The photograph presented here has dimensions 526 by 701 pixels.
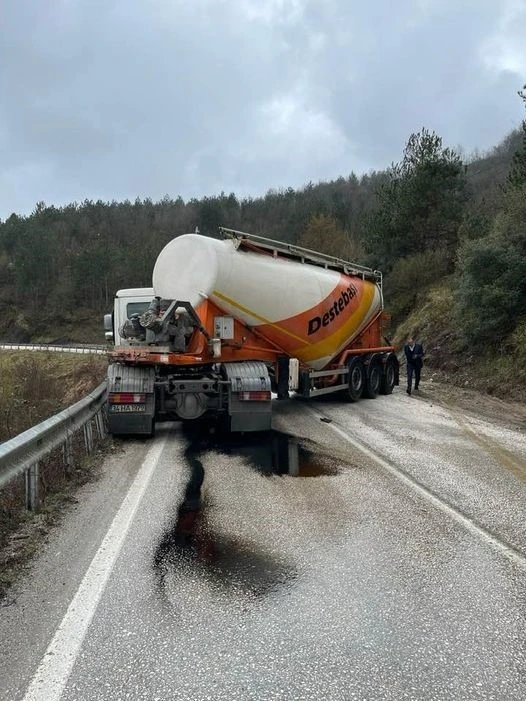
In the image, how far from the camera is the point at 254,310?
10.5 meters

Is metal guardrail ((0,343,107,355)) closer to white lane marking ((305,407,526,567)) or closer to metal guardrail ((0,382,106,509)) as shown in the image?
metal guardrail ((0,382,106,509))

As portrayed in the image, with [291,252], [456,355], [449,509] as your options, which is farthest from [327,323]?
[456,355]

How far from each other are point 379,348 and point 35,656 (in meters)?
13.7

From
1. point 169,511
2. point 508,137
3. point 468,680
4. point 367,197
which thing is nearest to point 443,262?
point 169,511

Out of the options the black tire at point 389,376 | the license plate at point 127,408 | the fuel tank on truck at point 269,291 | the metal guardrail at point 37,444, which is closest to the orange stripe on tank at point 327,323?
the fuel tank on truck at point 269,291

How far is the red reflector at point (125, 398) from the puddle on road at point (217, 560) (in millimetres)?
3909

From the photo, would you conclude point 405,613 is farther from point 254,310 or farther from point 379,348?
point 379,348

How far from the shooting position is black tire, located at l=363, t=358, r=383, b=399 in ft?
48.8

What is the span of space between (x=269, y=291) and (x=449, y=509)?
618 centimetres

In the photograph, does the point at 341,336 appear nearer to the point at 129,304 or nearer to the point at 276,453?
the point at 129,304

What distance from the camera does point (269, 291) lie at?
10766mm

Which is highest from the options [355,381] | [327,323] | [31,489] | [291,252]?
[291,252]

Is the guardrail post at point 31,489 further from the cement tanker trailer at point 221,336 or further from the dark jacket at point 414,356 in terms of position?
the dark jacket at point 414,356

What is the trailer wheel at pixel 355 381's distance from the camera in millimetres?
14047
